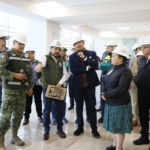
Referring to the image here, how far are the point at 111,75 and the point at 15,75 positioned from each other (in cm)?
134

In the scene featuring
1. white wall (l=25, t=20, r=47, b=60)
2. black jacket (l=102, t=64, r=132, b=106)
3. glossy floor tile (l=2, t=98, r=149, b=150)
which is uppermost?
white wall (l=25, t=20, r=47, b=60)

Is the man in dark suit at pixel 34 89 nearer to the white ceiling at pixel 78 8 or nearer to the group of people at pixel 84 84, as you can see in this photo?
the group of people at pixel 84 84

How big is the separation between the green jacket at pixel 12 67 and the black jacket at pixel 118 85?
124 cm

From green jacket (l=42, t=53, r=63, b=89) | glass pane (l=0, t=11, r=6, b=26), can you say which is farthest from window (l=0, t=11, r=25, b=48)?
green jacket (l=42, t=53, r=63, b=89)

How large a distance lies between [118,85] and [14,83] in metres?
1.48

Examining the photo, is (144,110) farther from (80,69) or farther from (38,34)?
(38,34)

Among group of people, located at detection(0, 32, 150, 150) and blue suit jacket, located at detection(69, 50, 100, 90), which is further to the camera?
blue suit jacket, located at detection(69, 50, 100, 90)

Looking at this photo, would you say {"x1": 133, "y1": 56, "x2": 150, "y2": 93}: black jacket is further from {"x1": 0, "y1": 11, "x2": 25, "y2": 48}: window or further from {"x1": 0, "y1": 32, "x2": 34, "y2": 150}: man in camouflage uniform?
{"x1": 0, "y1": 11, "x2": 25, "y2": 48}: window

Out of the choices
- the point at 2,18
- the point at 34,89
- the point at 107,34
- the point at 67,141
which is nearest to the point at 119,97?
the point at 67,141

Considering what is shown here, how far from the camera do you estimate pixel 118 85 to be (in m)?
2.25

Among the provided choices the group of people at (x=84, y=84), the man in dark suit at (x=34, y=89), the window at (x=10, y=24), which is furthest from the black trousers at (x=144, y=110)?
the window at (x=10, y=24)

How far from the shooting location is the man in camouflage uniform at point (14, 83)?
247 cm

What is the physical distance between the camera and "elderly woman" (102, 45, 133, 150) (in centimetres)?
222

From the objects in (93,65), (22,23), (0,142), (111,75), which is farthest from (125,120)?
(22,23)
